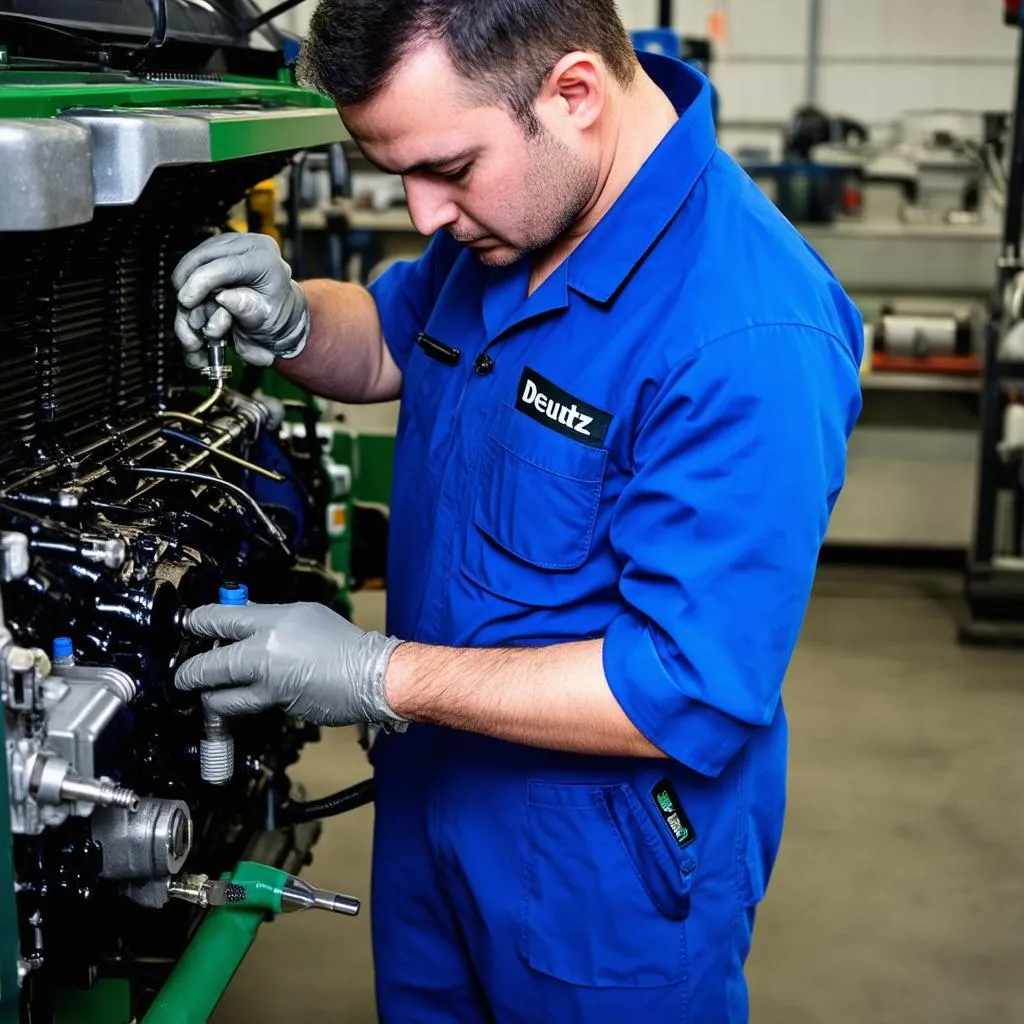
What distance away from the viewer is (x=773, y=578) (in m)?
1.13

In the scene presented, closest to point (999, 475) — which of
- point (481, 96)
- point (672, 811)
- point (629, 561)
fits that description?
point (672, 811)

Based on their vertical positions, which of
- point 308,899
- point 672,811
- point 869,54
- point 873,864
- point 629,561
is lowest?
point 873,864

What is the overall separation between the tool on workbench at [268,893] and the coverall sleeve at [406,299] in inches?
24.9

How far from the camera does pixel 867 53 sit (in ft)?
20.8

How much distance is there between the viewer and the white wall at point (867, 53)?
6.24m

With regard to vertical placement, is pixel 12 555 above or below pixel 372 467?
above

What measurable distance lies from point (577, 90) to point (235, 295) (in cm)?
44

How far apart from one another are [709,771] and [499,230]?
1.72 ft

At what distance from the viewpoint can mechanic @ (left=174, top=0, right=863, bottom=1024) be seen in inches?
43.8

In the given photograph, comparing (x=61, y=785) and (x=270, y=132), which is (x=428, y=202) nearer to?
(x=270, y=132)

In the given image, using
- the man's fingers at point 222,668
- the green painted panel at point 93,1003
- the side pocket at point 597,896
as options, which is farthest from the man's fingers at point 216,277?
the green painted panel at point 93,1003

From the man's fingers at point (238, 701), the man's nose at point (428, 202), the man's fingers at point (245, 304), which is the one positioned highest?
the man's nose at point (428, 202)

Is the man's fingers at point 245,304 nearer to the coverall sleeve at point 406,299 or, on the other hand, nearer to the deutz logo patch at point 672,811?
the coverall sleeve at point 406,299

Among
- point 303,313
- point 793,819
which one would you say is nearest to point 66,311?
point 303,313
